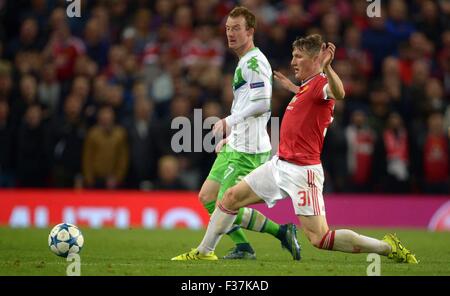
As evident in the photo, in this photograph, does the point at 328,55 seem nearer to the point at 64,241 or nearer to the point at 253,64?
the point at 253,64

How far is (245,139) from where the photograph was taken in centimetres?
1105

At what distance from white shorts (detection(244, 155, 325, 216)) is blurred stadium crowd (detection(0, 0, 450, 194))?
703 centimetres

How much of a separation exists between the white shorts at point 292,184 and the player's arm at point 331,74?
89cm

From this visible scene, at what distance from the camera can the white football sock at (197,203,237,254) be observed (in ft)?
34.0

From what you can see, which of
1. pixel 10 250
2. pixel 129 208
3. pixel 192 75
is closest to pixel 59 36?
pixel 192 75

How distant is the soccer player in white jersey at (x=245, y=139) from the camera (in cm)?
1083

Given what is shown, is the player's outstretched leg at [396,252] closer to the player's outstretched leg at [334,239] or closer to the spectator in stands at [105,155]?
the player's outstretched leg at [334,239]

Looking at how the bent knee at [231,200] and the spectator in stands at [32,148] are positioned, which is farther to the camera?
the spectator in stands at [32,148]

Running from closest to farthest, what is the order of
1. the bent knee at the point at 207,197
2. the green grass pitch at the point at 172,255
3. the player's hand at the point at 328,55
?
the player's hand at the point at 328,55 < the green grass pitch at the point at 172,255 < the bent knee at the point at 207,197

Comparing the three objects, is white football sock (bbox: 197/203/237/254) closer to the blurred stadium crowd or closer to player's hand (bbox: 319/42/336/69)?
player's hand (bbox: 319/42/336/69)

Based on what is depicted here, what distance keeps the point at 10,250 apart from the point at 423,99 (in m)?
9.29

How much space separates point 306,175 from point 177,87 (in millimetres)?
8716

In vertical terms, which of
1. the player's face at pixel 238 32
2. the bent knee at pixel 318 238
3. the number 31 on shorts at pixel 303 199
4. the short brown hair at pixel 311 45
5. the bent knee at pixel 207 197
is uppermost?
the player's face at pixel 238 32

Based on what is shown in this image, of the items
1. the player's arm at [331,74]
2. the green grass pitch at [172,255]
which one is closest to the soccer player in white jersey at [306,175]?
the player's arm at [331,74]
